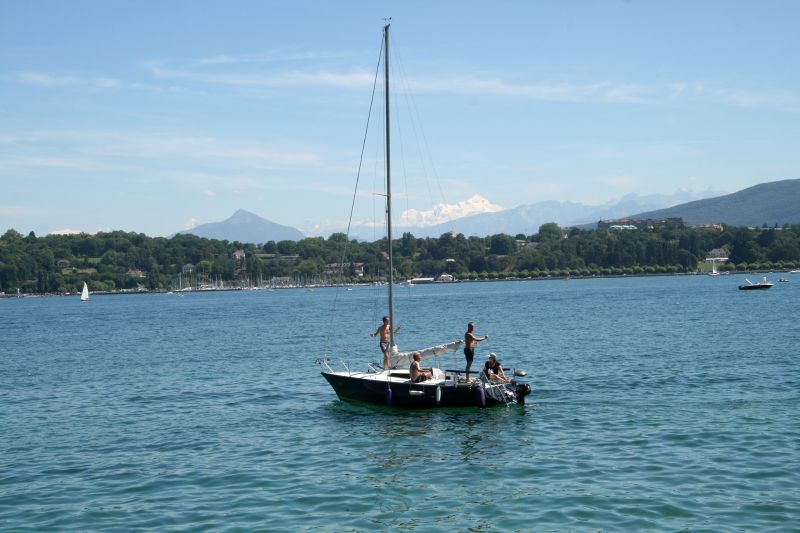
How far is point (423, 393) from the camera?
31391mm

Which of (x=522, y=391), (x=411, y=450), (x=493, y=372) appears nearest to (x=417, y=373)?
(x=493, y=372)

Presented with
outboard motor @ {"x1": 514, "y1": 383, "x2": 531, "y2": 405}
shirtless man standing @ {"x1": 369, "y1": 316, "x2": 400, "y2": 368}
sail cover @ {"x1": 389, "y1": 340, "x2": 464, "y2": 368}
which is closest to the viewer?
outboard motor @ {"x1": 514, "y1": 383, "x2": 531, "y2": 405}

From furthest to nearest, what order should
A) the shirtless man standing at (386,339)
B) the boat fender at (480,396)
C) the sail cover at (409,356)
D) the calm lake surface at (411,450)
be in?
1. the sail cover at (409,356)
2. the shirtless man standing at (386,339)
3. the boat fender at (480,396)
4. the calm lake surface at (411,450)

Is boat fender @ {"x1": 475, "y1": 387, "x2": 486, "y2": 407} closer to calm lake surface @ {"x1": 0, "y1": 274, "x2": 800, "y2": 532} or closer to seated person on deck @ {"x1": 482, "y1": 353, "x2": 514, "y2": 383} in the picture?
seated person on deck @ {"x1": 482, "y1": 353, "x2": 514, "y2": 383}

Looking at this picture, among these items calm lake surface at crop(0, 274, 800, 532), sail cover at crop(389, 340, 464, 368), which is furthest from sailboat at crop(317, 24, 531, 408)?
calm lake surface at crop(0, 274, 800, 532)

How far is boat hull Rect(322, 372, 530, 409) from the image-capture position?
102 feet

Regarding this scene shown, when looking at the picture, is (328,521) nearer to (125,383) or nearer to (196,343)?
(125,383)

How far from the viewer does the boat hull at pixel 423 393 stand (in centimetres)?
3106

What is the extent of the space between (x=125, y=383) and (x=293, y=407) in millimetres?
14606

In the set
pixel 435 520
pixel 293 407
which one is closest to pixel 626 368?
pixel 293 407

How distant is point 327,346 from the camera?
6334 centimetres

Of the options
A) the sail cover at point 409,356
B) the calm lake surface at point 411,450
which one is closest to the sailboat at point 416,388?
the sail cover at point 409,356

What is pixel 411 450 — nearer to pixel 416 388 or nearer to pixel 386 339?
pixel 416 388

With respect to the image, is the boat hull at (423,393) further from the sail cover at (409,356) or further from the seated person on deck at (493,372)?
the sail cover at (409,356)
